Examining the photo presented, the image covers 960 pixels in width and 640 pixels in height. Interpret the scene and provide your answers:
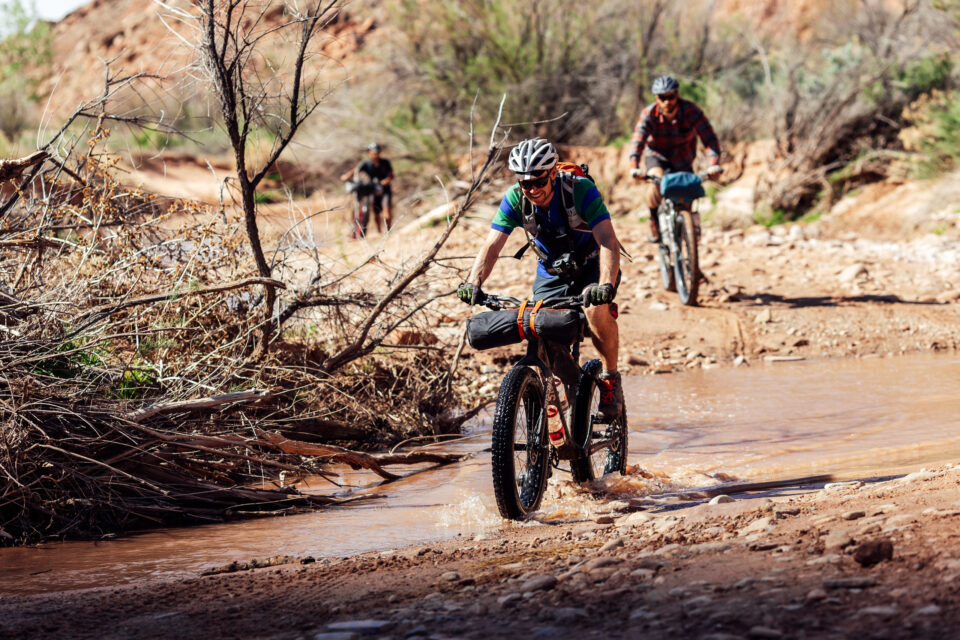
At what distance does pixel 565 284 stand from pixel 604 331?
1.02 ft

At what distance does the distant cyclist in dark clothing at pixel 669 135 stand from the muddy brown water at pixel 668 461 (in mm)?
2045

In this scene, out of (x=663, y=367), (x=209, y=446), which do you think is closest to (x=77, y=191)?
(x=209, y=446)

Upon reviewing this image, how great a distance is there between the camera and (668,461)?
6.03 metres

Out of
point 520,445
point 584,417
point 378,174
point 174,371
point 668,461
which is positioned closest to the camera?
point 520,445

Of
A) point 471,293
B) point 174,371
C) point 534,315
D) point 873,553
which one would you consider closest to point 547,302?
point 534,315

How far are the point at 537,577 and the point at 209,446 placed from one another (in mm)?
2461

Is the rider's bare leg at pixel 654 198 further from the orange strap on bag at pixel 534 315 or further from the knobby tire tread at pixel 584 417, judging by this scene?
the orange strap on bag at pixel 534 315

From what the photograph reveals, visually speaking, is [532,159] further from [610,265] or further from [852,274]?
[852,274]

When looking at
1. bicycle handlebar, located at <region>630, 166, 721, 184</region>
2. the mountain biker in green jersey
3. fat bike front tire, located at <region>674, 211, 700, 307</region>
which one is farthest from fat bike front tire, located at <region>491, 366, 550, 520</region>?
fat bike front tire, located at <region>674, 211, 700, 307</region>

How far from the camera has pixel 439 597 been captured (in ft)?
10.8

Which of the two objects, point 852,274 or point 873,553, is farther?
point 852,274

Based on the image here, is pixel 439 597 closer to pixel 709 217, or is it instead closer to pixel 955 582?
pixel 955 582

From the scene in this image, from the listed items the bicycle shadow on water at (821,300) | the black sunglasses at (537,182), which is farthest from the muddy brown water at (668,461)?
the black sunglasses at (537,182)

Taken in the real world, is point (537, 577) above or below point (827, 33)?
below
